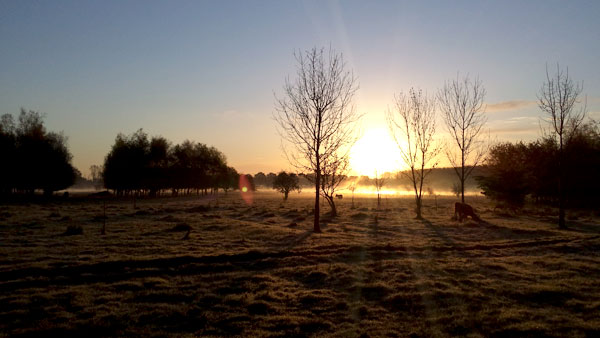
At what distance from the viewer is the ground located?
25.7 feet

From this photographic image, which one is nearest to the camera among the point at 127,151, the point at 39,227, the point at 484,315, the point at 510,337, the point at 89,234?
the point at 510,337

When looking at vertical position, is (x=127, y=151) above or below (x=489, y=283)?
above

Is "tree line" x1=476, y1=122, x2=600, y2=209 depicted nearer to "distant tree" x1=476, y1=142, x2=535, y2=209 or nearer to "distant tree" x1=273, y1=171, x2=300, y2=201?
"distant tree" x1=476, y1=142, x2=535, y2=209

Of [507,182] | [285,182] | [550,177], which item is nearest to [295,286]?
[507,182]

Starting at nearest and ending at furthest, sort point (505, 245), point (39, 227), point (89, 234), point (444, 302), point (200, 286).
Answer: point (444, 302) < point (200, 286) < point (505, 245) < point (89, 234) < point (39, 227)

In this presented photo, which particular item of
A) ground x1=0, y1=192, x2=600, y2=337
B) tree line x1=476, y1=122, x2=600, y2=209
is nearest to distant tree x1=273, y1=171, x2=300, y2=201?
tree line x1=476, y1=122, x2=600, y2=209

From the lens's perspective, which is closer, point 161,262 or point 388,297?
point 388,297

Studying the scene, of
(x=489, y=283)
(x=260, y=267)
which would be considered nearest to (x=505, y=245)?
(x=489, y=283)

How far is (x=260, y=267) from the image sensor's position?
13523mm

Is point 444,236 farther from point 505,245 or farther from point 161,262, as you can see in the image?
point 161,262

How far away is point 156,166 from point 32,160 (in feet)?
85.5

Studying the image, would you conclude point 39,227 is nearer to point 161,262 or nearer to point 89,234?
point 89,234

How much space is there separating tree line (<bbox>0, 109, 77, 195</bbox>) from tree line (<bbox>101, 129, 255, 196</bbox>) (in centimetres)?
1075

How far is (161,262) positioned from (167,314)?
5.58 meters
